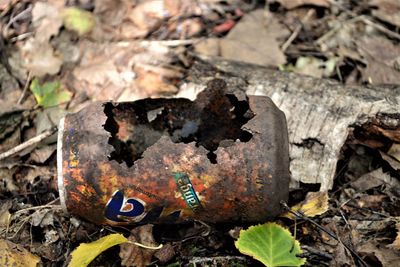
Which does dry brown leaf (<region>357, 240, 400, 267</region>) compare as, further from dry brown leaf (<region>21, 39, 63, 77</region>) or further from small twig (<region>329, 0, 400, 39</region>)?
dry brown leaf (<region>21, 39, 63, 77</region>)

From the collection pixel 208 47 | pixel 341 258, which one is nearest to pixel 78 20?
pixel 208 47

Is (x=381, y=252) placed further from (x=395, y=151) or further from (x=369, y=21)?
(x=369, y=21)

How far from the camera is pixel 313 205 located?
257cm

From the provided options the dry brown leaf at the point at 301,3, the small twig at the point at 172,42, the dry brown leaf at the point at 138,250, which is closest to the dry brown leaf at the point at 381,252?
the dry brown leaf at the point at 138,250

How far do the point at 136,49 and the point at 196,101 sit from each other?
111cm

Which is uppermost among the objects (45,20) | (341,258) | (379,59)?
(45,20)

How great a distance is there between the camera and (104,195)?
229cm

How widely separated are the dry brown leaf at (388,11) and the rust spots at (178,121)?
1.83 m

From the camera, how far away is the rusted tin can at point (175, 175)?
2260 mm

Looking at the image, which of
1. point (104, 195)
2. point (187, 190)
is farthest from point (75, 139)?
point (187, 190)

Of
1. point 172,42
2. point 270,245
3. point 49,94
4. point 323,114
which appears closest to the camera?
point 270,245

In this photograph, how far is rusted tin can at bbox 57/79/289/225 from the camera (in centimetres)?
226

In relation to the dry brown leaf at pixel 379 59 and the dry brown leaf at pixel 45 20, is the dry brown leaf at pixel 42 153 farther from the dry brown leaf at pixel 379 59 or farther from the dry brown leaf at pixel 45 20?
the dry brown leaf at pixel 379 59

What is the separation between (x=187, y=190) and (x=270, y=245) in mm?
464
